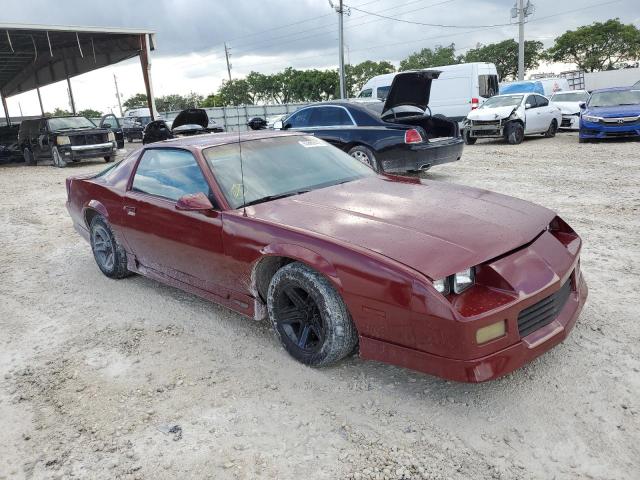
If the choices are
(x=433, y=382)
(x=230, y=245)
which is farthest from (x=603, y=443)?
(x=230, y=245)

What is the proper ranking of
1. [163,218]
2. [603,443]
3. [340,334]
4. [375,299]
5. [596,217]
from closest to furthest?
1. [603,443]
2. [375,299]
3. [340,334]
4. [163,218]
5. [596,217]

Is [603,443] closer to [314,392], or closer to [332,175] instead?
[314,392]

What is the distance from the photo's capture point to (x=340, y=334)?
2682 mm

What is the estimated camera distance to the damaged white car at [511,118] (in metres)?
13.9

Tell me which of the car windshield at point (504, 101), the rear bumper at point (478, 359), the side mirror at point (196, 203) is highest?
the car windshield at point (504, 101)

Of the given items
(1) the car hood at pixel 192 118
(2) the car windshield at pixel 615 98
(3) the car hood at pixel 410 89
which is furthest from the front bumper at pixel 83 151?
(2) the car windshield at pixel 615 98

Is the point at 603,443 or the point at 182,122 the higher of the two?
the point at 182,122

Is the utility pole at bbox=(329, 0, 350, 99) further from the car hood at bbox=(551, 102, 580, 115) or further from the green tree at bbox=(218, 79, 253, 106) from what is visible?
the green tree at bbox=(218, 79, 253, 106)

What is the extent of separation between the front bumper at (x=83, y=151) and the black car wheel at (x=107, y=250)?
1128 cm

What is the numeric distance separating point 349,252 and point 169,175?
192 cm

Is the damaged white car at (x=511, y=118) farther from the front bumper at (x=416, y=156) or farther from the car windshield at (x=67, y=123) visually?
the car windshield at (x=67, y=123)

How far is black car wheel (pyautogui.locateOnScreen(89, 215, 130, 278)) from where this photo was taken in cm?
450

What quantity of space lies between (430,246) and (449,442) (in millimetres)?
908

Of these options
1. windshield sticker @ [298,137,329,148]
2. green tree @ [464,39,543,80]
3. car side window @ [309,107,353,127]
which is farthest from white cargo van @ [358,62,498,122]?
green tree @ [464,39,543,80]
